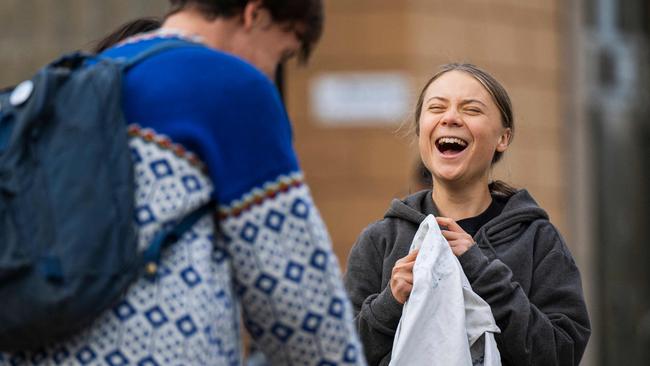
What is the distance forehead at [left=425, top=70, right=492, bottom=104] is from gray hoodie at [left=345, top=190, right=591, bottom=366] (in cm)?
27

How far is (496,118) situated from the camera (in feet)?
13.3

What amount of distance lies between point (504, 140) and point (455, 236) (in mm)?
397

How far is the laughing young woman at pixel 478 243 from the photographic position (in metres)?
3.79

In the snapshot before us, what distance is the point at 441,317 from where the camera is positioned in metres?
3.75

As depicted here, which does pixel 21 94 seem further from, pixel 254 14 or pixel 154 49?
pixel 254 14

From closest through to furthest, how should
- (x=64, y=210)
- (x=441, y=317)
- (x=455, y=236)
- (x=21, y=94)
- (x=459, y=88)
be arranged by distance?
(x=64, y=210), (x=21, y=94), (x=441, y=317), (x=455, y=236), (x=459, y=88)

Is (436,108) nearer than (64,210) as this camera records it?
No

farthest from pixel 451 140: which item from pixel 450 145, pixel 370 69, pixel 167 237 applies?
pixel 370 69

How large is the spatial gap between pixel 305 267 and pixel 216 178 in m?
0.23

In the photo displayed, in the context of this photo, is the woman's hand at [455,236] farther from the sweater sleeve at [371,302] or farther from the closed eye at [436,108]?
the closed eye at [436,108]

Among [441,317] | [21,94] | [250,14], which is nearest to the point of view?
[21,94]

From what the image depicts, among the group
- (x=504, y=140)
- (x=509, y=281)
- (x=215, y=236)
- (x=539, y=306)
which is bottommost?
(x=539, y=306)

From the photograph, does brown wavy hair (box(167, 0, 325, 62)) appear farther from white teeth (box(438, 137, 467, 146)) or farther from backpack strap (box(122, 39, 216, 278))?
white teeth (box(438, 137, 467, 146))

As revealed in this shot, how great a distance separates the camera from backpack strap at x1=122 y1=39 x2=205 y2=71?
308 cm
